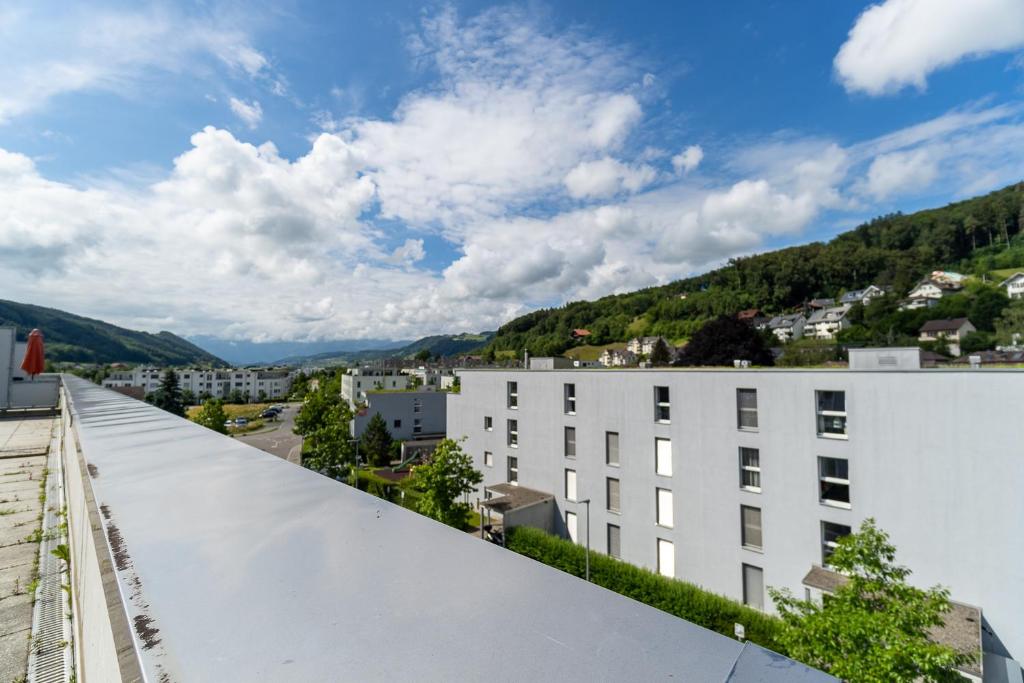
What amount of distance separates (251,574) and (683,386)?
16.8 m

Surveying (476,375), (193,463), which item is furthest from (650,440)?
(193,463)

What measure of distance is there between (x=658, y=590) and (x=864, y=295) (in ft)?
350

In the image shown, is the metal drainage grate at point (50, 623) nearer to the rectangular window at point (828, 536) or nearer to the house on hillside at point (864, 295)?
the rectangular window at point (828, 536)

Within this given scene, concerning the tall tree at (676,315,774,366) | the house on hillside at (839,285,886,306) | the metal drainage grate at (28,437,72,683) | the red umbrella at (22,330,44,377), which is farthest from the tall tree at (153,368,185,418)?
the house on hillside at (839,285,886,306)

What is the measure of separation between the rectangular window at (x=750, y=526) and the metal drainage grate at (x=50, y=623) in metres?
16.7

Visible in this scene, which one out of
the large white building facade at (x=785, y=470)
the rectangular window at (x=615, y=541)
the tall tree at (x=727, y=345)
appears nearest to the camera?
the large white building facade at (x=785, y=470)

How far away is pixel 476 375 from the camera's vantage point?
1019 inches

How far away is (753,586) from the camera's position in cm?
1475

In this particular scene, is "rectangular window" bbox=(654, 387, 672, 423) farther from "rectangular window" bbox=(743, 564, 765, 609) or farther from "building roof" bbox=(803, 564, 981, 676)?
"building roof" bbox=(803, 564, 981, 676)

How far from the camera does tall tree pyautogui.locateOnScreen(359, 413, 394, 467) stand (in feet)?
122

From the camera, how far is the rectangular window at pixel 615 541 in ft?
59.6

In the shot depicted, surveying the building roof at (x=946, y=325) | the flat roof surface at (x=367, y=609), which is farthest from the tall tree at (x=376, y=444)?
the building roof at (x=946, y=325)

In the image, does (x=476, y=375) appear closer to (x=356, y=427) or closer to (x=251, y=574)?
(x=356, y=427)

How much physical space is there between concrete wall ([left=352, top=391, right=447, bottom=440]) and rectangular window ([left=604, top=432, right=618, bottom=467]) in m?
29.0
